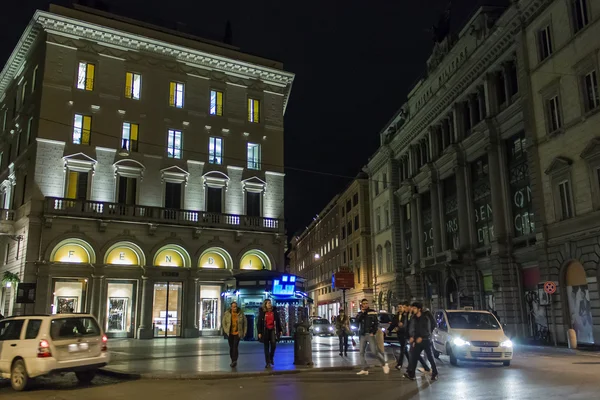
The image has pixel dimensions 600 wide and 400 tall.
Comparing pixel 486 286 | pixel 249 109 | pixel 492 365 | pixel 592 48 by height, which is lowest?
pixel 492 365

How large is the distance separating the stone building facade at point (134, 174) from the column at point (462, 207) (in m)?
13.1

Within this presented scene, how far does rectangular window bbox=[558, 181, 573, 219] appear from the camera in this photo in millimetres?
26812

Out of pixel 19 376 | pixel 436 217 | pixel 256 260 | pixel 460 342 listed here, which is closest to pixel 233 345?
pixel 19 376

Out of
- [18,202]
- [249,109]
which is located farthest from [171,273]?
[249,109]

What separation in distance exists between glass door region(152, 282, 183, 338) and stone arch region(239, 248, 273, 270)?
4.89 meters

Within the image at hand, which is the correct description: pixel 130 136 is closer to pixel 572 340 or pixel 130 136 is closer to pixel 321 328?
pixel 321 328

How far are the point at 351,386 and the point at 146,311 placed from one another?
24.1 meters

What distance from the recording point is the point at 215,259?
36.7 m

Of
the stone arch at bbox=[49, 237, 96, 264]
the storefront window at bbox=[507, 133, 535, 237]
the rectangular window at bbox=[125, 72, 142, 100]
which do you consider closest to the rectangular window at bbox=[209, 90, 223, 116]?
the rectangular window at bbox=[125, 72, 142, 100]

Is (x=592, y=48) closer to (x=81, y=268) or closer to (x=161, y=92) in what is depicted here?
(x=161, y=92)

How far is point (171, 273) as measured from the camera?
34.6m

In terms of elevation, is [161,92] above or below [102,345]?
above

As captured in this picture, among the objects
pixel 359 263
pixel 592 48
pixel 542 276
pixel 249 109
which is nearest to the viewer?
pixel 592 48

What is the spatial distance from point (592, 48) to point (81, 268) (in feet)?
98.8
